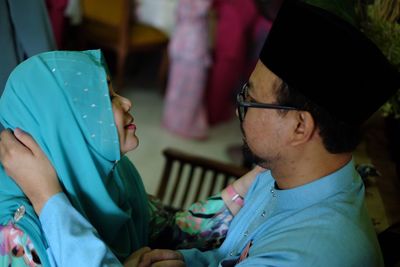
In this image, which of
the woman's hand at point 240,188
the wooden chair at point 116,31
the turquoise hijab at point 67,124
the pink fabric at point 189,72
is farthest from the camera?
the wooden chair at point 116,31

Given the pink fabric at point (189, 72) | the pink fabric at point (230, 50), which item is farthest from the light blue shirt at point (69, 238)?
the pink fabric at point (230, 50)

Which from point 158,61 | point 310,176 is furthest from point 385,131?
point 158,61

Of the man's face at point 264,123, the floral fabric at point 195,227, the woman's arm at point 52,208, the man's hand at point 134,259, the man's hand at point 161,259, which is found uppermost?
the man's face at point 264,123

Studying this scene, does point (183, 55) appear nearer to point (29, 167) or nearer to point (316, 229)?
point (29, 167)

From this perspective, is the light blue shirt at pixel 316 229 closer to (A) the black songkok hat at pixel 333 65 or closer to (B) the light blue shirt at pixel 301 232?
(B) the light blue shirt at pixel 301 232

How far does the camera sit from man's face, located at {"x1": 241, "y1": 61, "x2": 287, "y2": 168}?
3.51 ft

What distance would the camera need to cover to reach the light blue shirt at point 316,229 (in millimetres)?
978

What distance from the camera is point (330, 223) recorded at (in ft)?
3.31

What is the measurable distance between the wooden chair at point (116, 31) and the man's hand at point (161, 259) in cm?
244

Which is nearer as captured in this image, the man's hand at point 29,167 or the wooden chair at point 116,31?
the man's hand at point 29,167

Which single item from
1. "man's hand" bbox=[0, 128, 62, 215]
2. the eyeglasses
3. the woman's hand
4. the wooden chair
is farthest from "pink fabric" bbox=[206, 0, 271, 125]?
"man's hand" bbox=[0, 128, 62, 215]

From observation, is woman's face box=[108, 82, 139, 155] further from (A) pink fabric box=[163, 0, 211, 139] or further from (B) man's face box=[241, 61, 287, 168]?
(A) pink fabric box=[163, 0, 211, 139]

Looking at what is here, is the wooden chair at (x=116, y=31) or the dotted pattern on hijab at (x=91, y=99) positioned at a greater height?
the dotted pattern on hijab at (x=91, y=99)

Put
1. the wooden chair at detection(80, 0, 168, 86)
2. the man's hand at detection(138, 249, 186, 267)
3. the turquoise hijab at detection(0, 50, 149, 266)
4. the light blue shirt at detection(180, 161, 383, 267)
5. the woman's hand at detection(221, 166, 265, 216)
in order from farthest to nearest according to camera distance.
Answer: the wooden chair at detection(80, 0, 168, 86) → the woman's hand at detection(221, 166, 265, 216) → the man's hand at detection(138, 249, 186, 267) → the turquoise hijab at detection(0, 50, 149, 266) → the light blue shirt at detection(180, 161, 383, 267)
